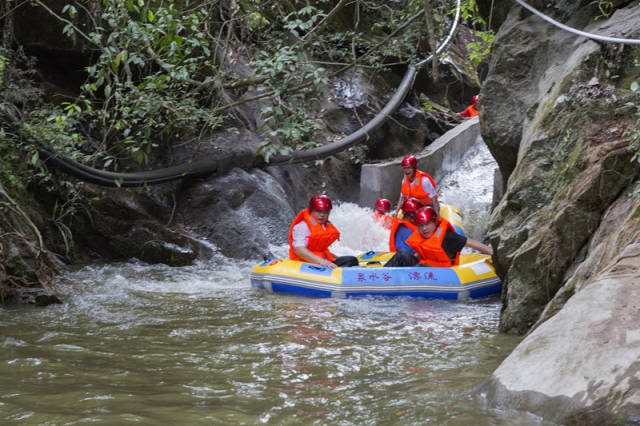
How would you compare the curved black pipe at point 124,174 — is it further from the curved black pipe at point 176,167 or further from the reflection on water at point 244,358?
the reflection on water at point 244,358

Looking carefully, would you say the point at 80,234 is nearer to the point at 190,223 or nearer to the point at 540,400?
the point at 190,223

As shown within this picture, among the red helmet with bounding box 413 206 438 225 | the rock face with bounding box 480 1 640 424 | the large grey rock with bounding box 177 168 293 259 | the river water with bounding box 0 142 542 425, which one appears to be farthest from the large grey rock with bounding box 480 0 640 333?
the large grey rock with bounding box 177 168 293 259

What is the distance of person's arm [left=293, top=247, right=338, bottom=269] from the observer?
25.6 ft

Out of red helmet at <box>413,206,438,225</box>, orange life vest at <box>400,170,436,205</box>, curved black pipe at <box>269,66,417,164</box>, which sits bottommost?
red helmet at <box>413,206,438,225</box>

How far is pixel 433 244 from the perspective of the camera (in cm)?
741

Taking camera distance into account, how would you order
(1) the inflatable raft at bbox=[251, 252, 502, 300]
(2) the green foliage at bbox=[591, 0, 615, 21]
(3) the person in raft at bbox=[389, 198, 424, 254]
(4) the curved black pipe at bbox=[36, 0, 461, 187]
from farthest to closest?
1. (4) the curved black pipe at bbox=[36, 0, 461, 187]
2. (3) the person in raft at bbox=[389, 198, 424, 254]
3. (1) the inflatable raft at bbox=[251, 252, 502, 300]
4. (2) the green foliage at bbox=[591, 0, 615, 21]

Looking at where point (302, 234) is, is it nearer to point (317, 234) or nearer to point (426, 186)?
point (317, 234)

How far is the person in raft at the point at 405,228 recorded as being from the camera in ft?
25.9

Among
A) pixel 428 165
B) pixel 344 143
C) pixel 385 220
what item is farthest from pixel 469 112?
pixel 385 220

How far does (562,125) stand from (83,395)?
3.81 metres

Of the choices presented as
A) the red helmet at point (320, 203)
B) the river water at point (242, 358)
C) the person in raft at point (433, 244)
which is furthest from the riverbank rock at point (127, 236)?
the person in raft at point (433, 244)

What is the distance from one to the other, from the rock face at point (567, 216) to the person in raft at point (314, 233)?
2263mm

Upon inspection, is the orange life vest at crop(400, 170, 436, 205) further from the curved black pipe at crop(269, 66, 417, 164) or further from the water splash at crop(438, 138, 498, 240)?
the water splash at crop(438, 138, 498, 240)

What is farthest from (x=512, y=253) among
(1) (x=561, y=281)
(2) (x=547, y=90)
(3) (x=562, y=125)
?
(2) (x=547, y=90)
